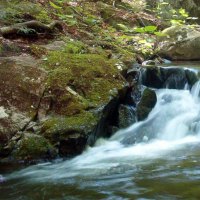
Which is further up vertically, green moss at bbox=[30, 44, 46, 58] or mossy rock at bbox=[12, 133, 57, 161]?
green moss at bbox=[30, 44, 46, 58]

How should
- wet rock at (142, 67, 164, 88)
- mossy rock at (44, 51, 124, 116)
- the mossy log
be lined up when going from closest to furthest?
mossy rock at (44, 51, 124, 116) → the mossy log → wet rock at (142, 67, 164, 88)

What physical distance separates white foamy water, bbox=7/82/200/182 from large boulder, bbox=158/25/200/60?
160 inches

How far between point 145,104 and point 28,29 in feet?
9.35

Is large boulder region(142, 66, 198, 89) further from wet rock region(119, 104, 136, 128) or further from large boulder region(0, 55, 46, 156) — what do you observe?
large boulder region(0, 55, 46, 156)

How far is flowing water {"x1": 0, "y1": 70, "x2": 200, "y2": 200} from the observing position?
378cm

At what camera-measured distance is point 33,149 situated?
16.3 ft

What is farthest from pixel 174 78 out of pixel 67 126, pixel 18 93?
pixel 18 93

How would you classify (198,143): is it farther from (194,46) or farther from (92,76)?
(194,46)

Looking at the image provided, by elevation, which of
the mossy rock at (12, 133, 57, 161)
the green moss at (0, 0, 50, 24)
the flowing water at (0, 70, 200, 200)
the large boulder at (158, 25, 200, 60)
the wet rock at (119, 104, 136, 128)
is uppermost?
the green moss at (0, 0, 50, 24)

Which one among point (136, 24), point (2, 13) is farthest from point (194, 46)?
point (2, 13)

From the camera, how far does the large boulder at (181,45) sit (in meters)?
11.8

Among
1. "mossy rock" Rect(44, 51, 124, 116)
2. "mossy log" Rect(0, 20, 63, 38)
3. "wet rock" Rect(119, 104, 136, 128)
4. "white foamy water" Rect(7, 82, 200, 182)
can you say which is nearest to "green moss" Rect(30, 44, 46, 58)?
"mossy rock" Rect(44, 51, 124, 116)

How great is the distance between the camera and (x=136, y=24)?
45.4ft

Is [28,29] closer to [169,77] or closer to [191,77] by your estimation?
[169,77]
